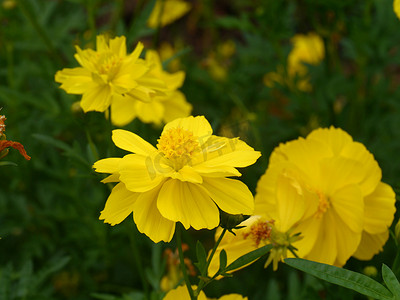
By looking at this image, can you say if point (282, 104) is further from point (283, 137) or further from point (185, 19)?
point (185, 19)

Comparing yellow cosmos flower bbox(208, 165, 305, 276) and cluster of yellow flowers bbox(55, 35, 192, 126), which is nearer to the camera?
yellow cosmos flower bbox(208, 165, 305, 276)

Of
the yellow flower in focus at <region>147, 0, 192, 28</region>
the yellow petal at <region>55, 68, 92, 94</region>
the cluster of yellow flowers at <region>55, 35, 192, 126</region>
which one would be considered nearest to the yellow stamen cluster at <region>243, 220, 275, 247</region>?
the cluster of yellow flowers at <region>55, 35, 192, 126</region>

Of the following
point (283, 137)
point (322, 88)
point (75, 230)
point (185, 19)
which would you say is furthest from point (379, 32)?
point (185, 19)

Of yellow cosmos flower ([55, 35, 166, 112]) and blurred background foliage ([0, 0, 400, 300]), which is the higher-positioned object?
yellow cosmos flower ([55, 35, 166, 112])

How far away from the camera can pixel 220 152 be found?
1.00 meters

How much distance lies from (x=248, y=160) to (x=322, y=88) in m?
1.24

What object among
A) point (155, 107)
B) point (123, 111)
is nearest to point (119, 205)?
point (123, 111)

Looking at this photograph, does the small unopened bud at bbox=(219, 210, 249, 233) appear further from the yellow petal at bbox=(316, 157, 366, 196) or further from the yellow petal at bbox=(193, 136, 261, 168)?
the yellow petal at bbox=(316, 157, 366, 196)

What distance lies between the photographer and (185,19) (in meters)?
3.72

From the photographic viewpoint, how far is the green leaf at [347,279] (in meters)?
0.89

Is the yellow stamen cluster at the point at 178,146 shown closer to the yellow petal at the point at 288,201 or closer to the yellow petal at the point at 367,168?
the yellow petal at the point at 288,201

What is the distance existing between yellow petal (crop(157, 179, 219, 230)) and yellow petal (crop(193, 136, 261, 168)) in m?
0.05

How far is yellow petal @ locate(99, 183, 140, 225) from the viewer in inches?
36.0

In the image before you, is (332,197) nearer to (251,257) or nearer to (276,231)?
(276,231)
